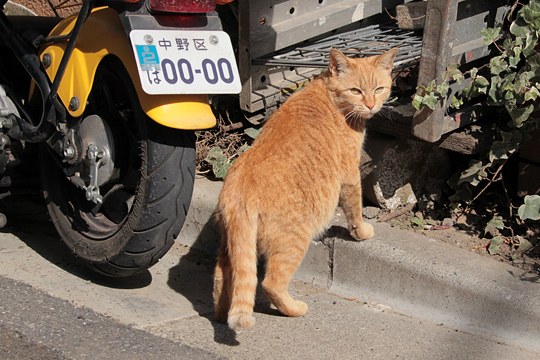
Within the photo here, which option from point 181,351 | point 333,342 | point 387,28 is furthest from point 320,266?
point 387,28

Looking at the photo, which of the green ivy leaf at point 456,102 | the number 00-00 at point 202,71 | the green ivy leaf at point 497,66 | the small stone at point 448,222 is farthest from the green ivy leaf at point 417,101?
the number 00-00 at point 202,71

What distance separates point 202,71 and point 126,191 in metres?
1.01

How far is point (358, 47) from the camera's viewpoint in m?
5.19

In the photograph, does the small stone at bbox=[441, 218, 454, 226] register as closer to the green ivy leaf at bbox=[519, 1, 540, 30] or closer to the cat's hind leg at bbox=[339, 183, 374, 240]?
the cat's hind leg at bbox=[339, 183, 374, 240]

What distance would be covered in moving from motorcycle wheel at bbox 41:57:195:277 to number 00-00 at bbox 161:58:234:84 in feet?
0.97

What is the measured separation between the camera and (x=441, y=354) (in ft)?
11.9

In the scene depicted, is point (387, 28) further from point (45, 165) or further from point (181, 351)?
point (181, 351)

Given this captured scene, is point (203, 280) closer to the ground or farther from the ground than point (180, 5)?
closer to the ground

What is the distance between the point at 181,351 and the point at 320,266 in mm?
1137

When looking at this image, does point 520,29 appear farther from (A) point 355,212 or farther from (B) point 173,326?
(B) point 173,326

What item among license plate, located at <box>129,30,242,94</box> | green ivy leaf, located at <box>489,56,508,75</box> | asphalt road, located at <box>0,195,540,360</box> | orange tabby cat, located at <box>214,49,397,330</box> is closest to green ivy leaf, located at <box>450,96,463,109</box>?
green ivy leaf, located at <box>489,56,508,75</box>

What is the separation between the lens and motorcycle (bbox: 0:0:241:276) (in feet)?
11.8

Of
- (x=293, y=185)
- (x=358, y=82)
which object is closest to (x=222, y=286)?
(x=293, y=185)

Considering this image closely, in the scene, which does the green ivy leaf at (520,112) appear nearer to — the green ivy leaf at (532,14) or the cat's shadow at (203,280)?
the green ivy leaf at (532,14)
